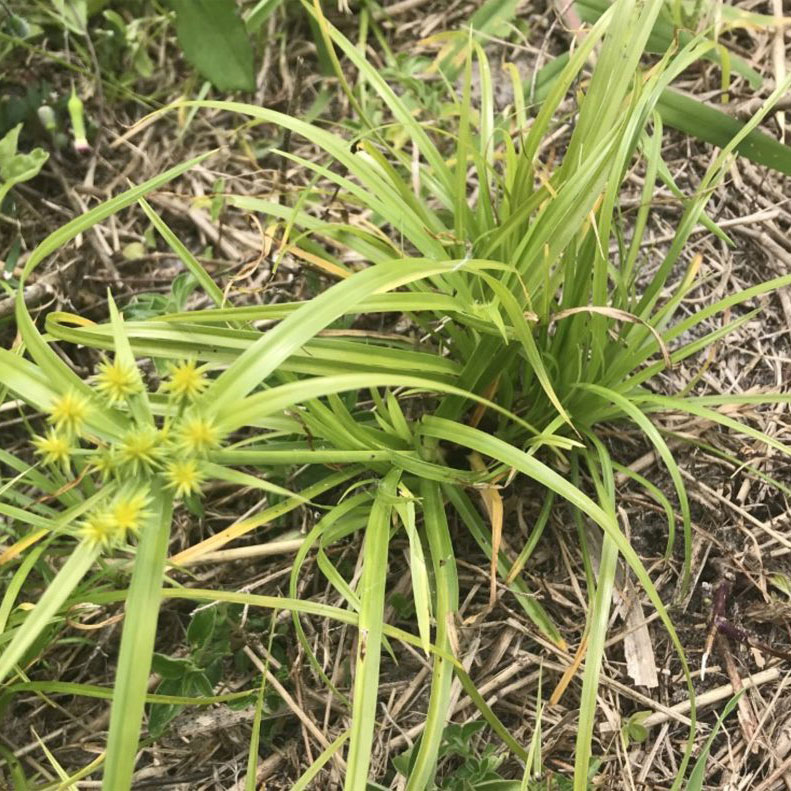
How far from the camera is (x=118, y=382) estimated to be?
61 centimetres

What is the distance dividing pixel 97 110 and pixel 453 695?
132 centimetres

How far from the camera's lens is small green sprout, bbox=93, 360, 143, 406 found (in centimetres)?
61

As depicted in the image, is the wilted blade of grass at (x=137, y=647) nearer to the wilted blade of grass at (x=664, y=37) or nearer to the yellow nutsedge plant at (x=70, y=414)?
the yellow nutsedge plant at (x=70, y=414)

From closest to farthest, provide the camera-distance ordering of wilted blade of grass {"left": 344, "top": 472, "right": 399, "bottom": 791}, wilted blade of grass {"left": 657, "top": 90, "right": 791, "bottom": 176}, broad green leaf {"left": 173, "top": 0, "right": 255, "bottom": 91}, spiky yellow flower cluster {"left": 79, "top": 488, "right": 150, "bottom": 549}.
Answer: spiky yellow flower cluster {"left": 79, "top": 488, "right": 150, "bottom": 549} < wilted blade of grass {"left": 344, "top": 472, "right": 399, "bottom": 791} < wilted blade of grass {"left": 657, "top": 90, "right": 791, "bottom": 176} < broad green leaf {"left": 173, "top": 0, "right": 255, "bottom": 91}

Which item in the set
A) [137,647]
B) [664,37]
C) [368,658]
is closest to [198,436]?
[137,647]

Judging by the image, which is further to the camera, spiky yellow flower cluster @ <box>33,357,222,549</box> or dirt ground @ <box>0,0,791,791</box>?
dirt ground @ <box>0,0,791,791</box>

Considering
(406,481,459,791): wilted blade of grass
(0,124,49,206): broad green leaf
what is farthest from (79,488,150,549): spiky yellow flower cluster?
(0,124,49,206): broad green leaf

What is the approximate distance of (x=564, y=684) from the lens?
3.06ft

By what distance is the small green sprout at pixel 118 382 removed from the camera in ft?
2.00

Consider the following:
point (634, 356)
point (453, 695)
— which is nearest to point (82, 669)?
point (453, 695)

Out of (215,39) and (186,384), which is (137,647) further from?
(215,39)

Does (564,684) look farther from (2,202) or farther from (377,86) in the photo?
(2,202)

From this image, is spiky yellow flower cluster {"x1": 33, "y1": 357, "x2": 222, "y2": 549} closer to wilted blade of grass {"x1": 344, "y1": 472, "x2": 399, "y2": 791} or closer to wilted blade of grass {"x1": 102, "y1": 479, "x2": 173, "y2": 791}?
wilted blade of grass {"x1": 102, "y1": 479, "x2": 173, "y2": 791}

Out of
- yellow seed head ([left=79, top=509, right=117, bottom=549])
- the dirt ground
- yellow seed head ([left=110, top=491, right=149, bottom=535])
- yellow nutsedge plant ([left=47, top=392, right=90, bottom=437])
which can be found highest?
yellow nutsedge plant ([left=47, top=392, right=90, bottom=437])
